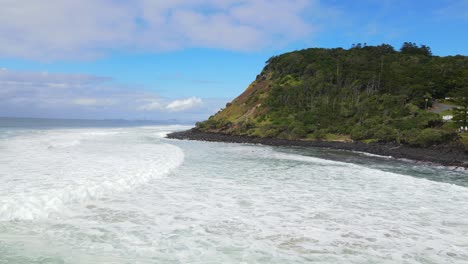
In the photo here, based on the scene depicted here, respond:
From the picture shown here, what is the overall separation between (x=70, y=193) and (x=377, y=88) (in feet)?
239

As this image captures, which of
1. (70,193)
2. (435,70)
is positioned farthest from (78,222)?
(435,70)

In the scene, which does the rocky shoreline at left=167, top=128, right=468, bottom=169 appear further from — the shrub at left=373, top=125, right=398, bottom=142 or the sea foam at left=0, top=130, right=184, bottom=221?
the sea foam at left=0, top=130, right=184, bottom=221

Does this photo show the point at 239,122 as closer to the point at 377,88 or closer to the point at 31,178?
the point at 377,88

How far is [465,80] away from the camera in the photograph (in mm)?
51562

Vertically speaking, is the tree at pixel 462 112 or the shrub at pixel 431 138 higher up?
the tree at pixel 462 112

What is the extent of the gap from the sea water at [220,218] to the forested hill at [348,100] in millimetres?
28694

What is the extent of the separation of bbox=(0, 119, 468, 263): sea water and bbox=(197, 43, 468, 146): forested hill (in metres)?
28.7

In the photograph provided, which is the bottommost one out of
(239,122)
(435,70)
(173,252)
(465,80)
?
(173,252)

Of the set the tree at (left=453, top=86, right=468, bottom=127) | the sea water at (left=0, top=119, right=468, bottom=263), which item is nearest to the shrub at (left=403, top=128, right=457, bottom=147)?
the tree at (left=453, top=86, right=468, bottom=127)

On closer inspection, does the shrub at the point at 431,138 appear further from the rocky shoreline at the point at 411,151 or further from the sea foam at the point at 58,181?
the sea foam at the point at 58,181

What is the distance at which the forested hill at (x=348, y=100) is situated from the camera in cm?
4878

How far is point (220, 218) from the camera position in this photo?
11.5m

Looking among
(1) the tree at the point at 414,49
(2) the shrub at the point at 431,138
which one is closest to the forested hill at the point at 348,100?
(2) the shrub at the point at 431,138

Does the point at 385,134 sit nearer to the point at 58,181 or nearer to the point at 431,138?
the point at 431,138
